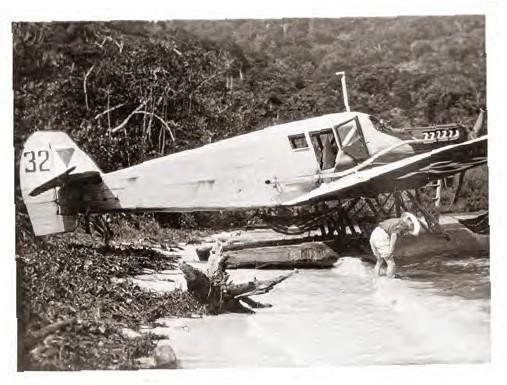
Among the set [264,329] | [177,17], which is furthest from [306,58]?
[264,329]

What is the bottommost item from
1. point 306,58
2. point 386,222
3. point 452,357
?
point 452,357

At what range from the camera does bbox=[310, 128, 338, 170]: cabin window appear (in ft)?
18.7

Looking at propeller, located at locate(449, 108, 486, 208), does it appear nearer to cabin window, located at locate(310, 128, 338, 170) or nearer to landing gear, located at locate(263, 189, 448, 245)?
landing gear, located at locate(263, 189, 448, 245)

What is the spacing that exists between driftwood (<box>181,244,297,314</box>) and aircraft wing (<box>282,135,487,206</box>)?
23.8 inches

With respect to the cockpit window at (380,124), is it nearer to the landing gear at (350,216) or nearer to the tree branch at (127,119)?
the landing gear at (350,216)

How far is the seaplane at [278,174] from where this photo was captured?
5.64 metres

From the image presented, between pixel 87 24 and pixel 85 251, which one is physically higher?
pixel 87 24

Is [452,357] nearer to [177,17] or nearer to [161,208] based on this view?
[161,208]

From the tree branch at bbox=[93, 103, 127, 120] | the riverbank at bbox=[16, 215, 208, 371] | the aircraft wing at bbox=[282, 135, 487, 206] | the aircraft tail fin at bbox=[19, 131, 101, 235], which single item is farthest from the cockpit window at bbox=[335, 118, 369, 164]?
the aircraft tail fin at bbox=[19, 131, 101, 235]

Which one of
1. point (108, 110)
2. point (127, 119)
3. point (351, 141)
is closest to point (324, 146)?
point (351, 141)

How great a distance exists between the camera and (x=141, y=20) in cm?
570

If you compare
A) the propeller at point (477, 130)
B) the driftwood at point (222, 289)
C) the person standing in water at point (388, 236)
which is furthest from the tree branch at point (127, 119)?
the propeller at point (477, 130)

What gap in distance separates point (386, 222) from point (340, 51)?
→ 1.14m

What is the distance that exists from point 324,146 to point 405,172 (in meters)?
0.54
